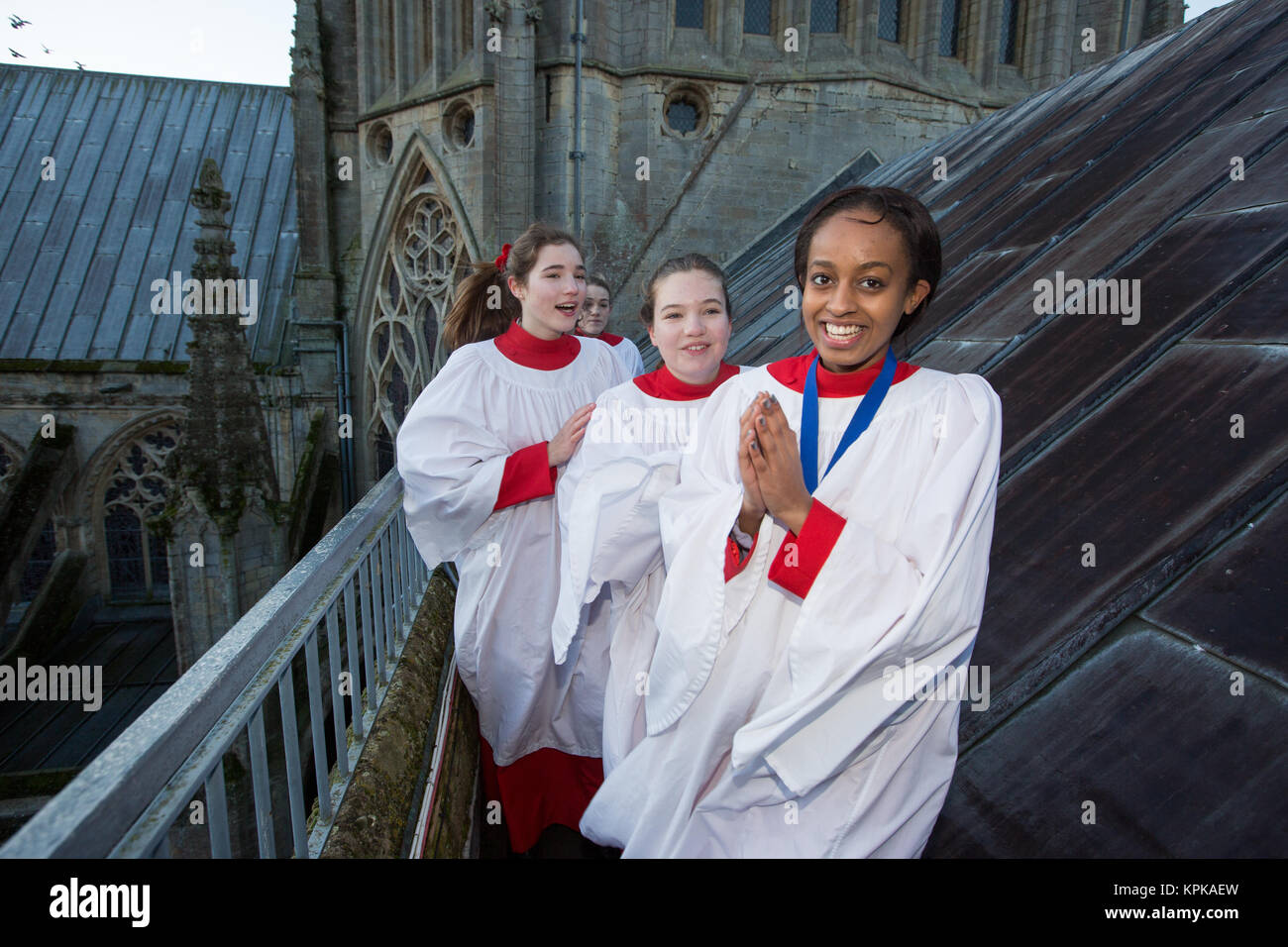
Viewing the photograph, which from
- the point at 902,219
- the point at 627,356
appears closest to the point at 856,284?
the point at 902,219

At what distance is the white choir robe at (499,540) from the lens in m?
2.88

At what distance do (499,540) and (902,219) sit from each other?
77.4 inches

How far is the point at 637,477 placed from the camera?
2252 millimetres

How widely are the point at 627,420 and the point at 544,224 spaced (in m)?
1.03

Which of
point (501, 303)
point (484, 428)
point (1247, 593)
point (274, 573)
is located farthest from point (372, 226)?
point (1247, 593)

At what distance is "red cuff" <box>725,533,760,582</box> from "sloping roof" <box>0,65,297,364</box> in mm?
12262

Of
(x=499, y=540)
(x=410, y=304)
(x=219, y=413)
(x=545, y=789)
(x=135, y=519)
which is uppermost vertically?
(x=410, y=304)

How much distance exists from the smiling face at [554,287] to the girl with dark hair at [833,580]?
4.16 ft

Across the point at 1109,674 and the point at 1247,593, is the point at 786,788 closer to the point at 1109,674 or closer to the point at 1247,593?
the point at 1109,674

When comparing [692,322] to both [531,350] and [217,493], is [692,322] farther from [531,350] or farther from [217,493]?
[217,493]

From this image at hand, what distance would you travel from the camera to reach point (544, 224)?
298 centimetres

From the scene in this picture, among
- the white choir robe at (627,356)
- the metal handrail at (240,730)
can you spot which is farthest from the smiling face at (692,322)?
the metal handrail at (240,730)

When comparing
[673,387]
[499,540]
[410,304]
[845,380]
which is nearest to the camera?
[845,380]

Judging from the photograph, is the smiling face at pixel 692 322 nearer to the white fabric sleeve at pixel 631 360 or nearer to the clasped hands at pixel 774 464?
the clasped hands at pixel 774 464
